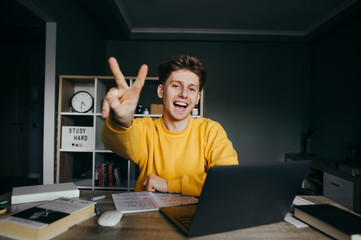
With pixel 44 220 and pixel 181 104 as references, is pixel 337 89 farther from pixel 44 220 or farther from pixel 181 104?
pixel 44 220

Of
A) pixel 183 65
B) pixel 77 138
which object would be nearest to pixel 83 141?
pixel 77 138

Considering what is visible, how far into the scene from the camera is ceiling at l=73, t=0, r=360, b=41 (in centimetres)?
313

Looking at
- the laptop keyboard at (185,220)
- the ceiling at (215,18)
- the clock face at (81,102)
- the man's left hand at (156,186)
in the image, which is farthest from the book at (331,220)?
the ceiling at (215,18)

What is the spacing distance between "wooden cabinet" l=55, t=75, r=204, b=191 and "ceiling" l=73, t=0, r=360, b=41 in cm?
106

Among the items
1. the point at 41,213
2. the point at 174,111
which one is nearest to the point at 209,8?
the point at 174,111

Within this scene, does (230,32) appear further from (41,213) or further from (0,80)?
Result: (0,80)

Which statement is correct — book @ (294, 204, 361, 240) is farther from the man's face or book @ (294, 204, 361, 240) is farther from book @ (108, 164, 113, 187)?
book @ (108, 164, 113, 187)

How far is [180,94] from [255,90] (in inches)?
130

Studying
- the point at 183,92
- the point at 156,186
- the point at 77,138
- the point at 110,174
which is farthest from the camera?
the point at 110,174

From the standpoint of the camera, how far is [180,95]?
130 centimetres

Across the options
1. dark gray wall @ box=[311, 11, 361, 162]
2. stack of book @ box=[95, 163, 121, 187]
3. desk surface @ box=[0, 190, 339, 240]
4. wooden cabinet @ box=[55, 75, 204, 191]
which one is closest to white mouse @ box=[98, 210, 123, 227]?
desk surface @ box=[0, 190, 339, 240]

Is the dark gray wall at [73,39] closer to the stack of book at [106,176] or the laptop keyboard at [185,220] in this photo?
the stack of book at [106,176]

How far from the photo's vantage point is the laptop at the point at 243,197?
60 centimetres

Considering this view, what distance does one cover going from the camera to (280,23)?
3.75 meters
